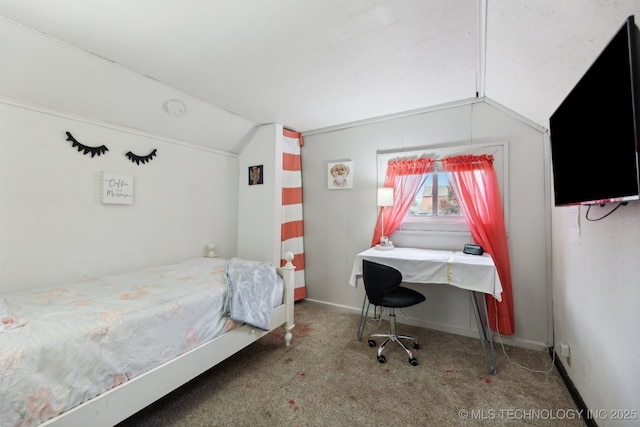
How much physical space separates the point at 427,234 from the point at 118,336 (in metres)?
2.76

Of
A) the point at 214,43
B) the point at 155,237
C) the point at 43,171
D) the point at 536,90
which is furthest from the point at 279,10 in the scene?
the point at 155,237

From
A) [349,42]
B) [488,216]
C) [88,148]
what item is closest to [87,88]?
[88,148]

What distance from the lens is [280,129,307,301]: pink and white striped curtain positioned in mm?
3572

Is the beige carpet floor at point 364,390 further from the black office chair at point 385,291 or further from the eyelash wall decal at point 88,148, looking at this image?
the eyelash wall decal at point 88,148

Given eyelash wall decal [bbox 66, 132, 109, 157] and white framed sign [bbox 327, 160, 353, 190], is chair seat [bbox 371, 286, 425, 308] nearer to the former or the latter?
white framed sign [bbox 327, 160, 353, 190]

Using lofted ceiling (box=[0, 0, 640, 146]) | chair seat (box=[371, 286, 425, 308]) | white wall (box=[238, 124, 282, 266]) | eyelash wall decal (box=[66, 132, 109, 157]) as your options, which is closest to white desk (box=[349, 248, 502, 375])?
chair seat (box=[371, 286, 425, 308])

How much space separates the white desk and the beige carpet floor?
0.26 meters

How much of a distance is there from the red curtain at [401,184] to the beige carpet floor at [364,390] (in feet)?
4.29

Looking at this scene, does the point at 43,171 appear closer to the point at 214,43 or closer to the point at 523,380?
the point at 214,43

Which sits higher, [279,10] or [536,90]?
[279,10]

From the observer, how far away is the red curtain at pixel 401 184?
2.92 m

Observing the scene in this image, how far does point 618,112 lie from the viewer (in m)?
1.01

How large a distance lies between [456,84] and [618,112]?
62.2 inches

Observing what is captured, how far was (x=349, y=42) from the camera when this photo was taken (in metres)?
1.79
